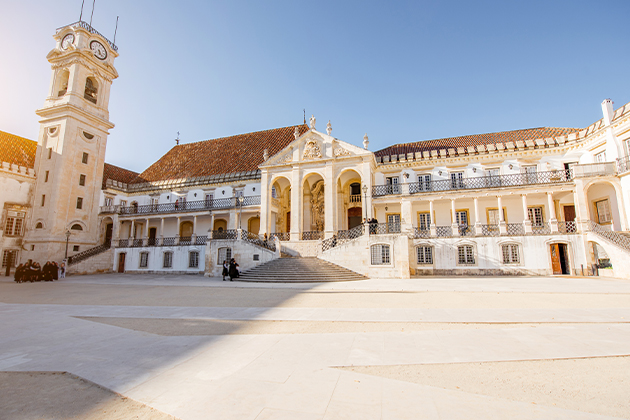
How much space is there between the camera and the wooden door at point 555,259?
18991mm

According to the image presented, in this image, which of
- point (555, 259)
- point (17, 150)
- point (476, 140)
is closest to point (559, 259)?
point (555, 259)

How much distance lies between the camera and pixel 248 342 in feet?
16.8

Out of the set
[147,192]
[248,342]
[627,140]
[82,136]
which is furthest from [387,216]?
[82,136]

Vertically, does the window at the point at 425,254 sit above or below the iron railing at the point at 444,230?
below

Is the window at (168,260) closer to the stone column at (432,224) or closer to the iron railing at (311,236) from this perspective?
the iron railing at (311,236)

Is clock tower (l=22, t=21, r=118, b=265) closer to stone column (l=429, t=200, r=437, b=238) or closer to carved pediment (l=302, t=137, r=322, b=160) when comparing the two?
carved pediment (l=302, t=137, r=322, b=160)

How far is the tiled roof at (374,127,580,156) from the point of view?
25.0 m

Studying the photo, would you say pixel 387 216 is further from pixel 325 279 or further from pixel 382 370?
pixel 382 370

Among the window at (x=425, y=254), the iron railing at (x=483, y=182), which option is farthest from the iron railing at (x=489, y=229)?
the window at (x=425, y=254)

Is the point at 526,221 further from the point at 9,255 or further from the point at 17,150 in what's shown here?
the point at 17,150

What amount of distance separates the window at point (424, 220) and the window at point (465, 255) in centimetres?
365

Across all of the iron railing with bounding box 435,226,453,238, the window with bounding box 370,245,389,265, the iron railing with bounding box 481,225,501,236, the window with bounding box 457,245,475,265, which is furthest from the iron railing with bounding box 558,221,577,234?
the window with bounding box 370,245,389,265

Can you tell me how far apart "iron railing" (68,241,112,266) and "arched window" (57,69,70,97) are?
1545 cm

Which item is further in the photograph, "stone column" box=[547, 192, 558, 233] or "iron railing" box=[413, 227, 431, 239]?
"iron railing" box=[413, 227, 431, 239]
